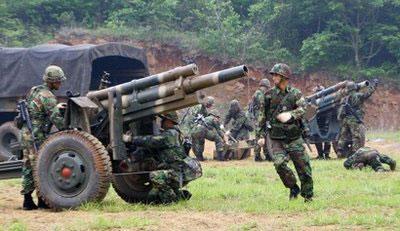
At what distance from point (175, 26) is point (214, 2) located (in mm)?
2160

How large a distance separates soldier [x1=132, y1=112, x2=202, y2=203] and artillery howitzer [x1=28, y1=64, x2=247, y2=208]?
0.17m

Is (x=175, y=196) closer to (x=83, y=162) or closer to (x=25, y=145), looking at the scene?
(x=83, y=162)

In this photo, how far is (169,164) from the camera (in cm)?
1017

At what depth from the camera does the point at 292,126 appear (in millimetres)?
9906

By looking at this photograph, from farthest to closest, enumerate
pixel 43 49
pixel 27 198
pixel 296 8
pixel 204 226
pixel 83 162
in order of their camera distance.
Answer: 1. pixel 296 8
2. pixel 43 49
3. pixel 27 198
4. pixel 83 162
5. pixel 204 226

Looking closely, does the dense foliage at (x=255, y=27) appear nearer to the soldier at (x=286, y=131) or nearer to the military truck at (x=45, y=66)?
the military truck at (x=45, y=66)

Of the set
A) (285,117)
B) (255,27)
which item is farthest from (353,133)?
(255,27)

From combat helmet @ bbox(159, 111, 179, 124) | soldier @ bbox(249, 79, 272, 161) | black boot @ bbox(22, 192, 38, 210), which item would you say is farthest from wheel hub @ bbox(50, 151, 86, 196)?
soldier @ bbox(249, 79, 272, 161)

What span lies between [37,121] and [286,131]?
3.26 m

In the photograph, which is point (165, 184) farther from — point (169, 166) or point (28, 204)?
Result: point (28, 204)

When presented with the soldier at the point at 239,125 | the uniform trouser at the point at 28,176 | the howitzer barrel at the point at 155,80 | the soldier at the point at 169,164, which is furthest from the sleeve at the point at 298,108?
the soldier at the point at 239,125

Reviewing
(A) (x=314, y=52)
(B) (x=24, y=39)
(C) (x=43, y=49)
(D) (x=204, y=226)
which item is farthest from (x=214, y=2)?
(D) (x=204, y=226)

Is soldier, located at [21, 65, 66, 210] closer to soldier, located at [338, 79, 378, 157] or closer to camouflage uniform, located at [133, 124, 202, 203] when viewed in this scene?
camouflage uniform, located at [133, 124, 202, 203]

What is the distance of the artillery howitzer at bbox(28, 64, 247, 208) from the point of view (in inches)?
380
